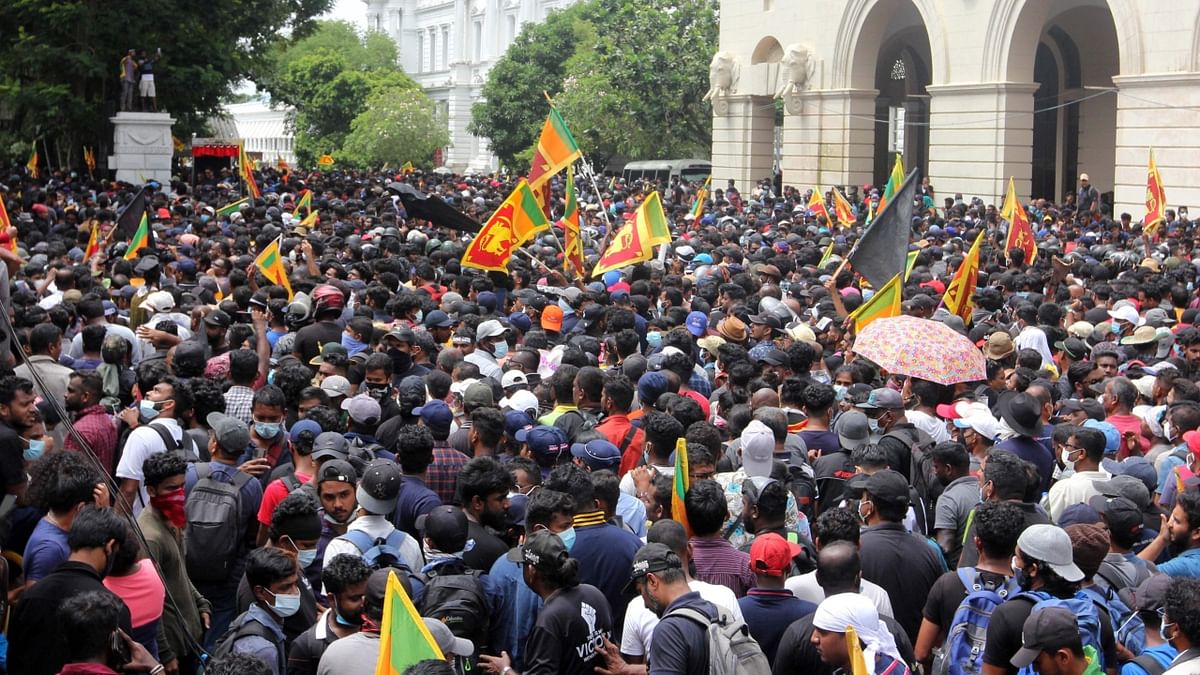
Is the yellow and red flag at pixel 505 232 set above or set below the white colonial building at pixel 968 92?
below

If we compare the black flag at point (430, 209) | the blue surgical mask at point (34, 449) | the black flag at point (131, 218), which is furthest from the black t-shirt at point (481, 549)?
the black flag at point (430, 209)

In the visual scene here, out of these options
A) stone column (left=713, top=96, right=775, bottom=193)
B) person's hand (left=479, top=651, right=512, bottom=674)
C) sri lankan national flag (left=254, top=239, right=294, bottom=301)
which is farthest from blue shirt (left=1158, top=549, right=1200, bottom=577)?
stone column (left=713, top=96, right=775, bottom=193)

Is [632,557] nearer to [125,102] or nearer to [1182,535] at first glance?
[1182,535]

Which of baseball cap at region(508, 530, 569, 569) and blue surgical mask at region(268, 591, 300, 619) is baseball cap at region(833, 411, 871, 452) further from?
blue surgical mask at region(268, 591, 300, 619)

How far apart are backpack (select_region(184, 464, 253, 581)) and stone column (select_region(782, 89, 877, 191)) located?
3053 cm

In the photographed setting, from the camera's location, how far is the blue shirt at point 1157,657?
4887mm

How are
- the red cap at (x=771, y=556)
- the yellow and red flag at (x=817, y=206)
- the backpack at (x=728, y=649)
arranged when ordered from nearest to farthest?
the backpack at (x=728, y=649), the red cap at (x=771, y=556), the yellow and red flag at (x=817, y=206)

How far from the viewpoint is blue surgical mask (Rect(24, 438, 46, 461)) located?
7062mm

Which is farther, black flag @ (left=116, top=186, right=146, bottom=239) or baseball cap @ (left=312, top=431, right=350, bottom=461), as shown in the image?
black flag @ (left=116, top=186, right=146, bottom=239)

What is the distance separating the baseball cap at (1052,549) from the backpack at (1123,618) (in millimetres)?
224

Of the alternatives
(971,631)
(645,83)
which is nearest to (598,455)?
(971,631)

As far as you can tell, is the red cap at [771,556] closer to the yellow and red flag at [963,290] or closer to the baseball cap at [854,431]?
the baseball cap at [854,431]

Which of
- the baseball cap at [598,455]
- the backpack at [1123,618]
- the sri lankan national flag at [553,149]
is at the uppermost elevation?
the sri lankan national flag at [553,149]

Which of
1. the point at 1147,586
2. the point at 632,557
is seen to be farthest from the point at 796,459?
the point at 1147,586
